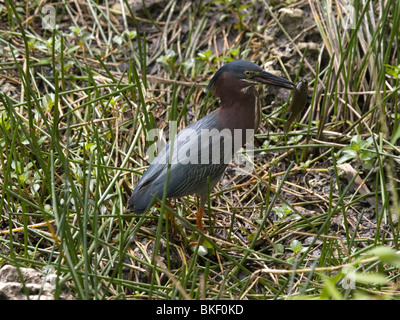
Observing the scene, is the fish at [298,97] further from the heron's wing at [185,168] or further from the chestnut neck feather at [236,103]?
the heron's wing at [185,168]

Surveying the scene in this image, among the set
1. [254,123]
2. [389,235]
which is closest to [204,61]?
[254,123]

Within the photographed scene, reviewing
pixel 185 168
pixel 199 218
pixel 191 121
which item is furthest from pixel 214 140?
pixel 191 121

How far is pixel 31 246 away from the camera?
2857 millimetres

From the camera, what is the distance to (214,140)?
3.11m

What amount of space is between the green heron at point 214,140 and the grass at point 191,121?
0.17 metres

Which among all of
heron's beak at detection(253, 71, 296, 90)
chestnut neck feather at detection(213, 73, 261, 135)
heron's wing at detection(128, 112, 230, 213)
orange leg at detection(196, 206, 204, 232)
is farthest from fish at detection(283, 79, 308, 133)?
orange leg at detection(196, 206, 204, 232)

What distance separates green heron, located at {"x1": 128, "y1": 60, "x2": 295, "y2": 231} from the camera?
3004 mm

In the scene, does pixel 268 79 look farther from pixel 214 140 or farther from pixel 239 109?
pixel 214 140

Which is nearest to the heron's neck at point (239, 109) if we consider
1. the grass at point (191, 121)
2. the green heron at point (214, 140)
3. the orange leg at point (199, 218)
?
the green heron at point (214, 140)

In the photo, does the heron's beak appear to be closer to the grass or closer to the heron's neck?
the heron's neck

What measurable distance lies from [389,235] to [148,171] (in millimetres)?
1326

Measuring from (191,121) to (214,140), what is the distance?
2.54 feet

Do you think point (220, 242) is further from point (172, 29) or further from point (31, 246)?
point (172, 29)

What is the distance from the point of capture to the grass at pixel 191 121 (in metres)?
2.65
